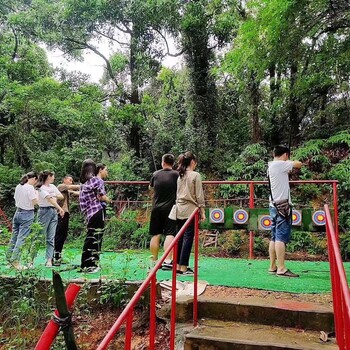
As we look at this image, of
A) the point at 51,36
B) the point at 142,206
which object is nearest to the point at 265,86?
the point at 142,206

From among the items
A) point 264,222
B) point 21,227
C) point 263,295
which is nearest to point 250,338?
point 263,295

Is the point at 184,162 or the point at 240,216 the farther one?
the point at 240,216

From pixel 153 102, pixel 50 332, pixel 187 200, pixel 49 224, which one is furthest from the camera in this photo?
pixel 153 102

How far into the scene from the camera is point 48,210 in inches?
217

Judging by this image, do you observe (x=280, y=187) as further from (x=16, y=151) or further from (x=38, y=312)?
(x=16, y=151)

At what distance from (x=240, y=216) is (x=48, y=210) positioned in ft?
8.77

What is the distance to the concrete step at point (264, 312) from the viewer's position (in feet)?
11.4

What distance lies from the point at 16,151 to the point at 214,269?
8.86 meters

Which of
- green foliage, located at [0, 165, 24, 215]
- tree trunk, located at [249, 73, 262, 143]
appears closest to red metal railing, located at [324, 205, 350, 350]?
tree trunk, located at [249, 73, 262, 143]

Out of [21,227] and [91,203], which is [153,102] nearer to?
[21,227]

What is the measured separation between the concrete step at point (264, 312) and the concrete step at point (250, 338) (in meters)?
0.07

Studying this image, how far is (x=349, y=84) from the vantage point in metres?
10.7

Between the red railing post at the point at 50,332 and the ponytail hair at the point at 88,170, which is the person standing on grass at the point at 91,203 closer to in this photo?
the ponytail hair at the point at 88,170

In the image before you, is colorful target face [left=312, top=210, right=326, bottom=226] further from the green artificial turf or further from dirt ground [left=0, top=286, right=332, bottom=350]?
dirt ground [left=0, top=286, right=332, bottom=350]
